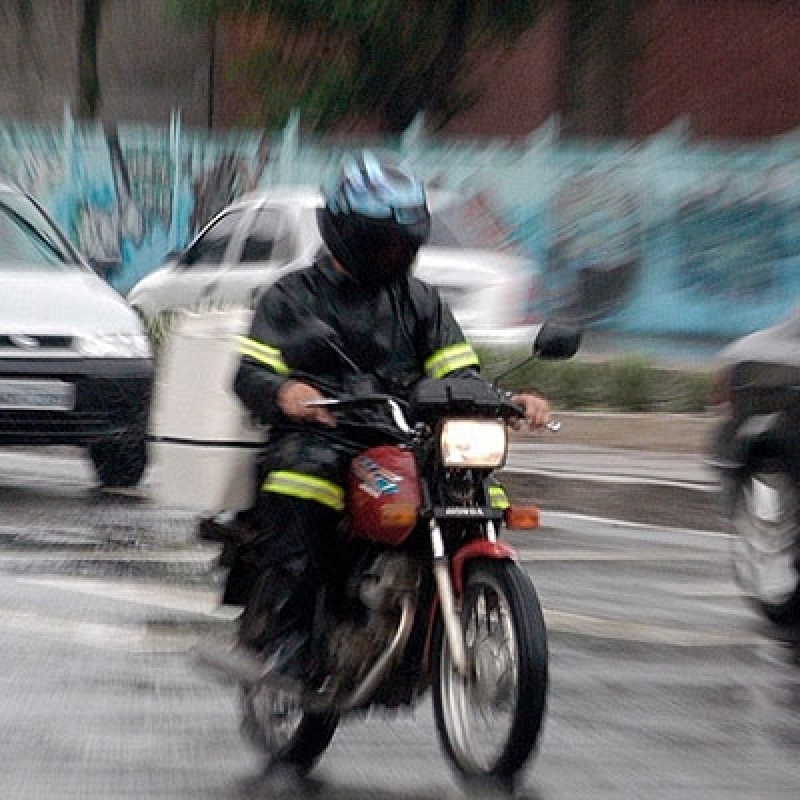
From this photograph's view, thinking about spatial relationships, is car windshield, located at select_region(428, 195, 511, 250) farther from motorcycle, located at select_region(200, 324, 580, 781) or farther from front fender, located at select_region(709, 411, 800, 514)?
motorcycle, located at select_region(200, 324, 580, 781)

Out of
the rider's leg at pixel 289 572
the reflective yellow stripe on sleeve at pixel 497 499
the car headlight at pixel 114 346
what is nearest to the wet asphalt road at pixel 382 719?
the rider's leg at pixel 289 572

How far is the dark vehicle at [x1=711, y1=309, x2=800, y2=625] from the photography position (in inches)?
A: 369

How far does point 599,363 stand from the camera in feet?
63.7

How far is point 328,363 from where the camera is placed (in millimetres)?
6355

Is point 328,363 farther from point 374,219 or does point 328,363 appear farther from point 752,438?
point 752,438

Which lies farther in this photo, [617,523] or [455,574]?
[617,523]

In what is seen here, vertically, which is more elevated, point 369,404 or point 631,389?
point 631,389

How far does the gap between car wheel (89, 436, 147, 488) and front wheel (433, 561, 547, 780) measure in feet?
25.4

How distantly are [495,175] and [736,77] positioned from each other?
920 cm

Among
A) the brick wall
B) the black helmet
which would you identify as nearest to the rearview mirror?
the black helmet

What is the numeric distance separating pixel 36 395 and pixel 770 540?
4766 millimetres

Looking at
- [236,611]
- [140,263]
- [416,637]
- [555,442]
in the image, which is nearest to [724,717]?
[416,637]

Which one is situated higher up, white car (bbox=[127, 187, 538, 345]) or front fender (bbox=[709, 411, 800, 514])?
white car (bbox=[127, 187, 538, 345])

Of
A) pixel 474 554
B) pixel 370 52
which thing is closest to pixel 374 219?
pixel 474 554
